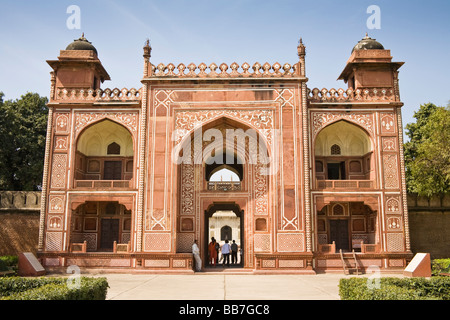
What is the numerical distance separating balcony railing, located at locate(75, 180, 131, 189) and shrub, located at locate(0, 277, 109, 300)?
28.8 feet

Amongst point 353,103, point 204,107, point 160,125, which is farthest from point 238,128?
point 353,103

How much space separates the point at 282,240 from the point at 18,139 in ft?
55.5

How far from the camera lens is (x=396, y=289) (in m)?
7.13

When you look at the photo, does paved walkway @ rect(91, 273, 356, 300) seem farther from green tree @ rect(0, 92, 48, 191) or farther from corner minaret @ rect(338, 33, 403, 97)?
green tree @ rect(0, 92, 48, 191)

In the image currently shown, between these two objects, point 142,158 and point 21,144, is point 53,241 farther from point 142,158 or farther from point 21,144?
point 21,144

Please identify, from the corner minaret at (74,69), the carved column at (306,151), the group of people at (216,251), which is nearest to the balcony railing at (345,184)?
the carved column at (306,151)

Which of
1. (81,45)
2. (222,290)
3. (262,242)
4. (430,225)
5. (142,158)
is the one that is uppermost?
(81,45)

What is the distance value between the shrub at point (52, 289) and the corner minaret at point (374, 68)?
1467cm

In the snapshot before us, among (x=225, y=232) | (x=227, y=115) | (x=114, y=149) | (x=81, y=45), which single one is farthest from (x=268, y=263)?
(x=225, y=232)

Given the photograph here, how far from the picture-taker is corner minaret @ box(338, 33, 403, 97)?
60.4ft

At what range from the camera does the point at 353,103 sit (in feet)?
58.4

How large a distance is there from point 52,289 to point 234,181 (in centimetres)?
1147

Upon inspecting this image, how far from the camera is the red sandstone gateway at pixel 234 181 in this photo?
54.6 feet

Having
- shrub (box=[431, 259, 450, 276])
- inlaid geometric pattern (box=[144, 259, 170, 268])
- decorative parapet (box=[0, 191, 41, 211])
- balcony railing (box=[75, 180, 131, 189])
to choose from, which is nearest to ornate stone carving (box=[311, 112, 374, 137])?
shrub (box=[431, 259, 450, 276])
